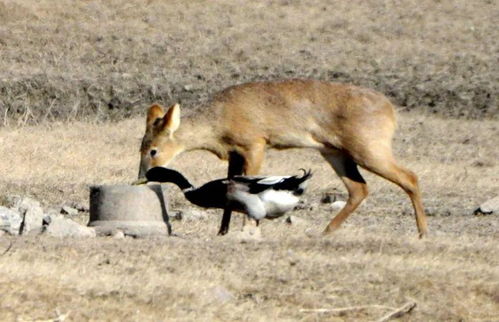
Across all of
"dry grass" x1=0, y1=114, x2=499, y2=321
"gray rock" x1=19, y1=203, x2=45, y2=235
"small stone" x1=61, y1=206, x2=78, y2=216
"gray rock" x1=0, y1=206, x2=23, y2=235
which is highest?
"dry grass" x1=0, y1=114, x2=499, y2=321

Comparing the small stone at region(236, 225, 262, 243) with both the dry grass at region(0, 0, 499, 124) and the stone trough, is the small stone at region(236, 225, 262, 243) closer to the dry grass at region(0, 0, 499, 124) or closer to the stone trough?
the stone trough

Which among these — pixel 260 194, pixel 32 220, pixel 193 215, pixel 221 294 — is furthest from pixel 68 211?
pixel 221 294

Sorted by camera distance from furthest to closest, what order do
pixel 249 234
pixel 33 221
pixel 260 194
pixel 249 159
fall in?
pixel 249 159
pixel 33 221
pixel 260 194
pixel 249 234

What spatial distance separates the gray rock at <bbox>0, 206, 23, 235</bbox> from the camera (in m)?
12.2

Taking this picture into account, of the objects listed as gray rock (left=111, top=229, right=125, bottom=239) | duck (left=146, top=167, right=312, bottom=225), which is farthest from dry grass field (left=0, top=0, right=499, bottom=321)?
gray rock (left=111, top=229, right=125, bottom=239)

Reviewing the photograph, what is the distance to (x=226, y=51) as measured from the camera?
2823cm

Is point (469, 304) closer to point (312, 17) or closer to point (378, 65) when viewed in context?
point (378, 65)

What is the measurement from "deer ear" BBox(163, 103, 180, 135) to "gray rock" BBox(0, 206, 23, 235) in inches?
73.8

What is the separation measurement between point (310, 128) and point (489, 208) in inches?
115

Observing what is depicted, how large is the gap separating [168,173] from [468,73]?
1427cm

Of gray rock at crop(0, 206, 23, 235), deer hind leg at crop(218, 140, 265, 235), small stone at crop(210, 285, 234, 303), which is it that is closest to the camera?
small stone at crop(210, 285, 234, 303)

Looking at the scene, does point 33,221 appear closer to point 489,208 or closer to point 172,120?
point 172,120

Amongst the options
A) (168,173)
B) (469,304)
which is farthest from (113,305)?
(168,173)

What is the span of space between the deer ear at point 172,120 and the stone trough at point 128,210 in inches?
73.0
